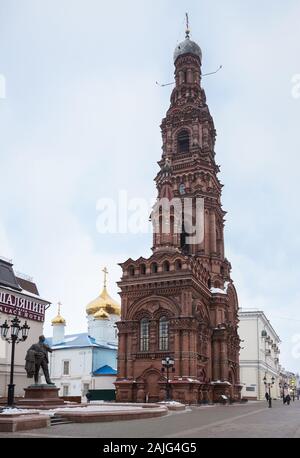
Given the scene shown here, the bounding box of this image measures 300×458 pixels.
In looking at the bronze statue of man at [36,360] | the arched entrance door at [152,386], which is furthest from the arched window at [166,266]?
the bronze statue of man at [36,360]

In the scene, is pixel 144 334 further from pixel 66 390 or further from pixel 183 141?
pixel 183 141

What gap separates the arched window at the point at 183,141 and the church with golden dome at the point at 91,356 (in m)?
23.0

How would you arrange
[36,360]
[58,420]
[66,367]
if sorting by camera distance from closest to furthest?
[58,420]
[36,360]
[66,367]

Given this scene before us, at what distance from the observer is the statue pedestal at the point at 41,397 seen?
24047mm

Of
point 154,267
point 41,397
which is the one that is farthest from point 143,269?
point 41,397

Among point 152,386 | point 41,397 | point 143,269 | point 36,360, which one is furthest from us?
point 143,269

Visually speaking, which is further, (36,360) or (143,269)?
(143,269)

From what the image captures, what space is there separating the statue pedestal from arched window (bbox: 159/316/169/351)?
56.8ft

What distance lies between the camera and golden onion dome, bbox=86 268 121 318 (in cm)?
6956

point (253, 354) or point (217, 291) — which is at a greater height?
point (217, 291)

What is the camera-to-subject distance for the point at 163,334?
4175cm

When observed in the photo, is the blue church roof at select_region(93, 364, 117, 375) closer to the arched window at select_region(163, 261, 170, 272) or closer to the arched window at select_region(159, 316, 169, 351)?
the arched window at select_region(159, 316, 169, 351)

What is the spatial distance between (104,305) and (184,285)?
30.4 metres

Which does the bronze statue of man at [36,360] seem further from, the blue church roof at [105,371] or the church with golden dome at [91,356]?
the blue church roof at [105,371]
